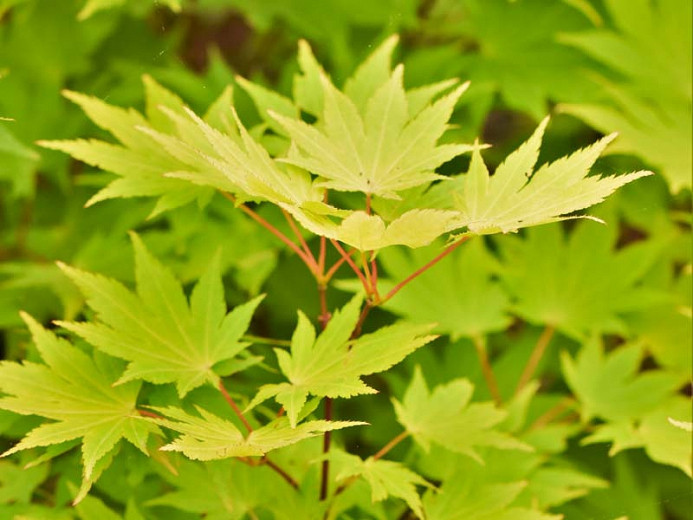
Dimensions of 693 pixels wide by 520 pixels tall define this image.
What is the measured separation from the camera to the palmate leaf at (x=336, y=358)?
2.49 ft

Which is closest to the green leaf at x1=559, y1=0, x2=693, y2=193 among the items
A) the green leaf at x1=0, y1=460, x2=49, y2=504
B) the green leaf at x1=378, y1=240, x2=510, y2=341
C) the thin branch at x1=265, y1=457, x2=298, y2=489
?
the green leaf at x1=378, y1=240, x2=510, y2=341

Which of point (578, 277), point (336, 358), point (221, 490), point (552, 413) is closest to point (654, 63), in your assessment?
point (578, 277)

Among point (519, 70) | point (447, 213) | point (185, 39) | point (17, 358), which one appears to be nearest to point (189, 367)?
point (447, 213)

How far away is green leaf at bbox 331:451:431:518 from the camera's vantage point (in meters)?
0.82

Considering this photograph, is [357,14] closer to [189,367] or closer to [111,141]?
[111,141]

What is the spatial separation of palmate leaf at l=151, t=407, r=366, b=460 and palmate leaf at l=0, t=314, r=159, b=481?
0.06 m

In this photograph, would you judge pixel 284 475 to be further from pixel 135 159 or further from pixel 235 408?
pixel 135 159

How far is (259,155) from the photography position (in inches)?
30.7

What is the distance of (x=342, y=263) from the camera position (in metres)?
1.21

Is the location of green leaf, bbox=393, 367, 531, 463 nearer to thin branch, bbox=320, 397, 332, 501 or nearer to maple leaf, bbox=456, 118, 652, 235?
thin branch, bbox=320, 397, 332, 501

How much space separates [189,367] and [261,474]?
0.61ft

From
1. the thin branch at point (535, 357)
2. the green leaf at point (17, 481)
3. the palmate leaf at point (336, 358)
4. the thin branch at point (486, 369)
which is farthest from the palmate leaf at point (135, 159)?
the thin branch at point (535, 357)

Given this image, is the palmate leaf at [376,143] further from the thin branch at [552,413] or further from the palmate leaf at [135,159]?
the thin branch at [552,413]

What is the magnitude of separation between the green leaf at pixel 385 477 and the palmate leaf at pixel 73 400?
22 centimetres
